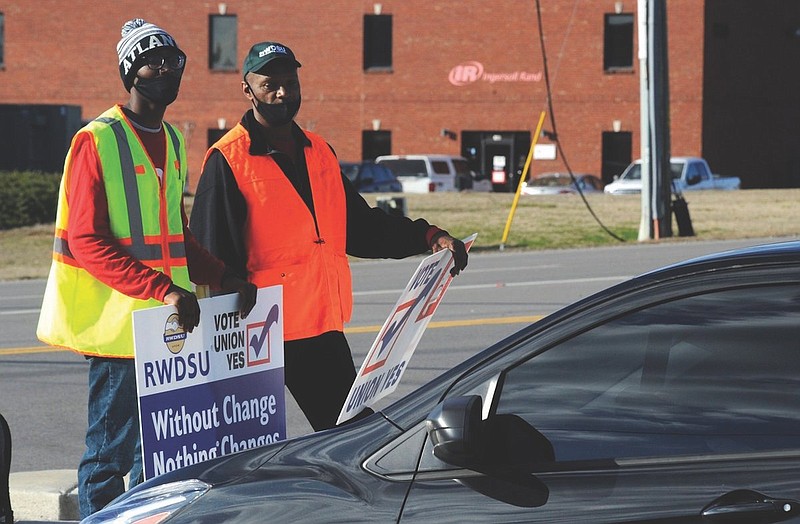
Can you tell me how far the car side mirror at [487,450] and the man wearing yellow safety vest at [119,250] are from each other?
1.66 m

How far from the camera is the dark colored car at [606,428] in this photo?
3.19 meters

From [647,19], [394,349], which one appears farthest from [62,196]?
[647,19]

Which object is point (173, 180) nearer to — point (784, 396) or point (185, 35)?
point (784, 396)

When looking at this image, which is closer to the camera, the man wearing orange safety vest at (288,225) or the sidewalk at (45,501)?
the man wearing orange safety vest at (288,225)

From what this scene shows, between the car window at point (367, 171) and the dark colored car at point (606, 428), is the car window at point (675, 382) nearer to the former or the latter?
the dark colored car at point (606, 428)

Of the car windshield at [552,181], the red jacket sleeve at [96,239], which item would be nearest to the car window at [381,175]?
the car windshield at [552,181]

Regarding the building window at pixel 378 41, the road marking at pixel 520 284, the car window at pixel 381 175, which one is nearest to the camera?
the road marking at pixel 520 284

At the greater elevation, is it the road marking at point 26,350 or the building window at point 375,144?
A: the building window at point 375,144

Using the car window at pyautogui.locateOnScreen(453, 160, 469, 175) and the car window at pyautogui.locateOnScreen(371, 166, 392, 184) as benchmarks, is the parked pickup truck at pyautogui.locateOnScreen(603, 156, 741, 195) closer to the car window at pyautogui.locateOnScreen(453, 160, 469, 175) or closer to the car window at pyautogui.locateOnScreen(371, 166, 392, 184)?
the car window at pyautogui.locateOnScreen(453, 160, 469, 175)

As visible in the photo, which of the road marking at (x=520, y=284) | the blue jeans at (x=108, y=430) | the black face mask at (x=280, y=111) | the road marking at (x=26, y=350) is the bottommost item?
the road marking at (x=520, y=284)

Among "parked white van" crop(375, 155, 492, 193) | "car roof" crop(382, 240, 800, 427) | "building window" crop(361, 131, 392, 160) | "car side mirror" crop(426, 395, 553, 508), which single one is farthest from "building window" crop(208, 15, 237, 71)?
"car side mirror" crop(426, 395, 553, 508)

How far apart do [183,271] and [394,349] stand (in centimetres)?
84

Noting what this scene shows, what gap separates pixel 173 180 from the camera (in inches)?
199

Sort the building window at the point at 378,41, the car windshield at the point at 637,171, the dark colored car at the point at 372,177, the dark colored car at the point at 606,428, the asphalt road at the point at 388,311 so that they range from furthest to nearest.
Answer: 1. the building window at the point at 378,41
2. the car windshield at the point at 637,171
3. the dark colored car at the point at 372,177
4. the asphalt road at the point at 388,311
5. the dark colored car at the point at 606,428
